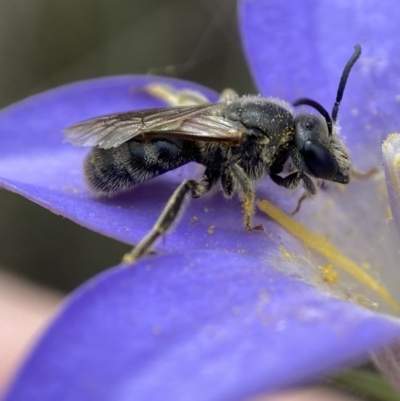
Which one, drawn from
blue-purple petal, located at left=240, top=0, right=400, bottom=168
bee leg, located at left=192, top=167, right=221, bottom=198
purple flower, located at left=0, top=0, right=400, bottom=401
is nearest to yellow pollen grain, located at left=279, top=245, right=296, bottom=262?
purple flower, located at left=0, top=0, right=400, bottom=401

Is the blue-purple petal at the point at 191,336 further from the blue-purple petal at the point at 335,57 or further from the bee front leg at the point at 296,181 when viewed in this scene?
the blue-purple petal at the point at 335,57

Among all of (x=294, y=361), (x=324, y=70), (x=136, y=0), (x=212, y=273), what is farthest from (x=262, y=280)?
(x=136, y=0)

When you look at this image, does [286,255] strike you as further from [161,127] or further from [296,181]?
[161,127]

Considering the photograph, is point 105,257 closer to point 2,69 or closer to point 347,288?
point 2,69

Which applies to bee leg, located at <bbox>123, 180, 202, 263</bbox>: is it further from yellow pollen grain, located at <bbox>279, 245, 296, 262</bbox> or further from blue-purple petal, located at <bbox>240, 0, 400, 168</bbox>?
blue-purple petal, located at <bbox>240, 0, 400, 168</bbox>

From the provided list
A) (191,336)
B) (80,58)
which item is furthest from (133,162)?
(80,58)

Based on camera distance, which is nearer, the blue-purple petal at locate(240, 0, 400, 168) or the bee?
the bee

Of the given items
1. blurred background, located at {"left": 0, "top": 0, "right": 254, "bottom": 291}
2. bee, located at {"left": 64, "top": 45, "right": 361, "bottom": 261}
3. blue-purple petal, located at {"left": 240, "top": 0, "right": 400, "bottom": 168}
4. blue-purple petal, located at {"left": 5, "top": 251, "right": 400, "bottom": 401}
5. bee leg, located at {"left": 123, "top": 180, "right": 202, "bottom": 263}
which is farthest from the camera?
blurred background, located at {"left": 0, "top": 0, "right": 254, "bottom": 291}
